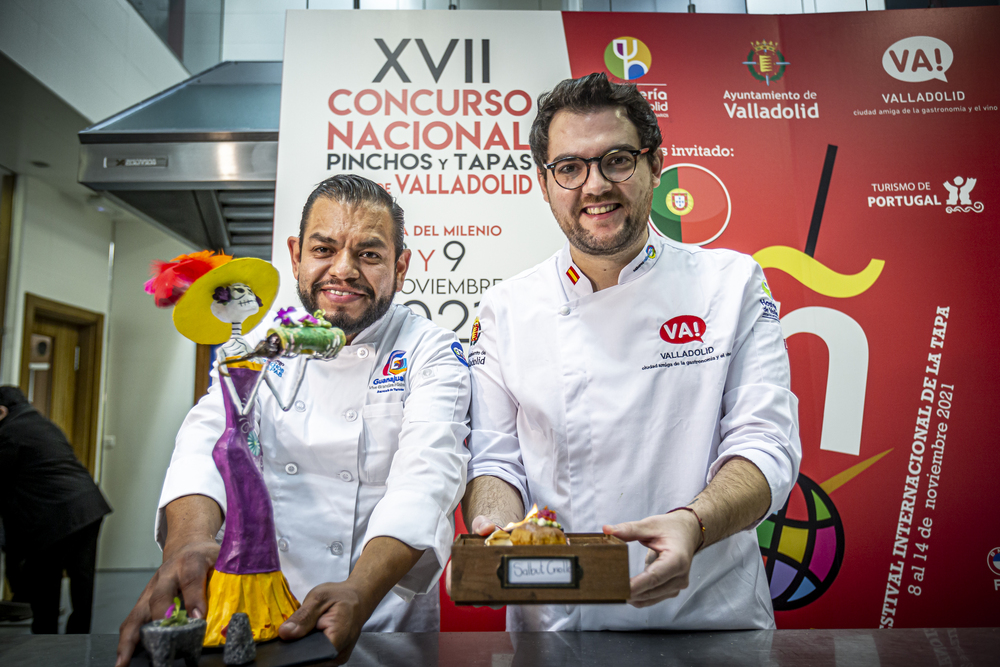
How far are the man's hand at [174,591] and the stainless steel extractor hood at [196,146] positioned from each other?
1.95 m

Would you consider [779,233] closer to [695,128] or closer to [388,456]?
[695,128]

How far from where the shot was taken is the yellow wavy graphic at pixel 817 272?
7.38 ft

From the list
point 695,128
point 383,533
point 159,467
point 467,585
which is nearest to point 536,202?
point 695,128

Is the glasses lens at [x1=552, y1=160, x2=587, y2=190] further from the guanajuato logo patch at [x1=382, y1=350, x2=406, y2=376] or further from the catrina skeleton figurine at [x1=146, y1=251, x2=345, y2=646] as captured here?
the catrina skeleton figurine at [x1=146, y1=251, x2=345, y2=646]

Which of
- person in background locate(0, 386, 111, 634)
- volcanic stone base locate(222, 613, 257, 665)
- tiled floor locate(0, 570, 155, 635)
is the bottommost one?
tiled floor locate(0, 570, 155, 635)

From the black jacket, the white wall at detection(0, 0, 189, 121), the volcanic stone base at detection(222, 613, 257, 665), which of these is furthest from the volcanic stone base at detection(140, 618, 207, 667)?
the white wall at detection(0, 0, 189, 121)

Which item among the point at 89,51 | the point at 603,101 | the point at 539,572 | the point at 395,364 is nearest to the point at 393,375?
the point at 395,364

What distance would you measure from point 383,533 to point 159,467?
514 cm

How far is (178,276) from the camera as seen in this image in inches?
33.3

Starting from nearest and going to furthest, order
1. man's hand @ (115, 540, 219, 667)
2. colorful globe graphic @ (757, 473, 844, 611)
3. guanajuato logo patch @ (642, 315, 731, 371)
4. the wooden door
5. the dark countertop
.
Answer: man's hand @ (115, 540, 219, 667) < the dark countertop < guanajuato logo patch @ (642, 315, 731, 371) < colorful globe graphic @ (757, 473, 844, 611) < the wooden door

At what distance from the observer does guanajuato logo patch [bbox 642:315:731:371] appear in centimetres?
124

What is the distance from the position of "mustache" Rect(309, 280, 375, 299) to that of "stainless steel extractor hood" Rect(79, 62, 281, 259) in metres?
1.53

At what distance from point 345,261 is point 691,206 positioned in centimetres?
157

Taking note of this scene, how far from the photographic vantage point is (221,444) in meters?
0.80
